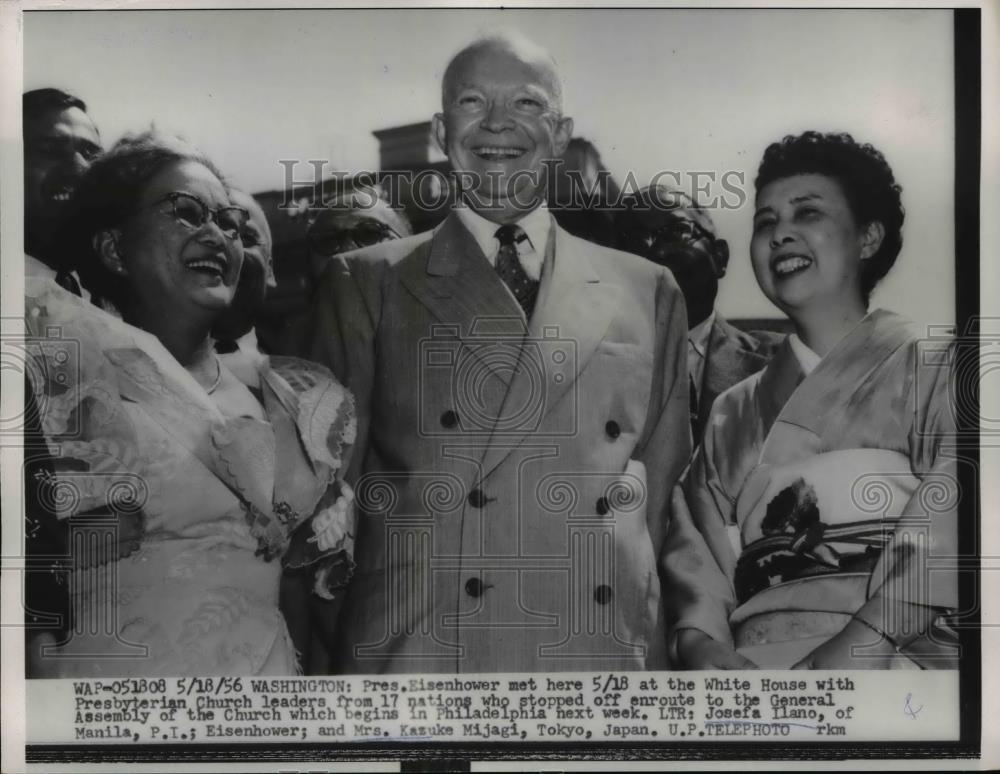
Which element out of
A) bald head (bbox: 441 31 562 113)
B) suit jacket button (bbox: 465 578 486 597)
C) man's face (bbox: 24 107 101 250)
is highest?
bald head (bbox: 441 31 562 113)

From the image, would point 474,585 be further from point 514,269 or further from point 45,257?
point 45,257

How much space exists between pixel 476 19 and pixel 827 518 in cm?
250

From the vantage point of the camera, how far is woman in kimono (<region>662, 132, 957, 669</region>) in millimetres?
4207

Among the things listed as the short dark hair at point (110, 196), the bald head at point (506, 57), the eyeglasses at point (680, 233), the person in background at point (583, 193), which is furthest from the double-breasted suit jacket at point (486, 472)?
the short dark hair at point (110, 196)

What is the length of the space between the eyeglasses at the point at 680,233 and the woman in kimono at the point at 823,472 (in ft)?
0.79

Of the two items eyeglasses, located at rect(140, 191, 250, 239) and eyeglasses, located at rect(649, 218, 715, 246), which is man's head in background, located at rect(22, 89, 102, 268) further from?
eyeglasses, located at rect(649, 218, 715, 246)

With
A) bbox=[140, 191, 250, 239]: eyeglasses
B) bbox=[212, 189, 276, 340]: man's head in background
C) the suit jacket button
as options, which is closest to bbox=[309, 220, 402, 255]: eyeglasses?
bbox=[212, 189, 276, 340]: man's head in background

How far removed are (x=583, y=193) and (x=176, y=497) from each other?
2067 millimetres

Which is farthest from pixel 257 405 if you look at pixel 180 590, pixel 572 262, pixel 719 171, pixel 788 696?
pixel 788 696

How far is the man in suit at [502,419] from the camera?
4.17 m

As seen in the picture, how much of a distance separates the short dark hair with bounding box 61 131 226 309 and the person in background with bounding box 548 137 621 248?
138 cm

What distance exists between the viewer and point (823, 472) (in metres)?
4.21

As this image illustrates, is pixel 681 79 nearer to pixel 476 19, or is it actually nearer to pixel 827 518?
pixel 476 19

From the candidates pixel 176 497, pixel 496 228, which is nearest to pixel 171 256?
pixel 176 497
